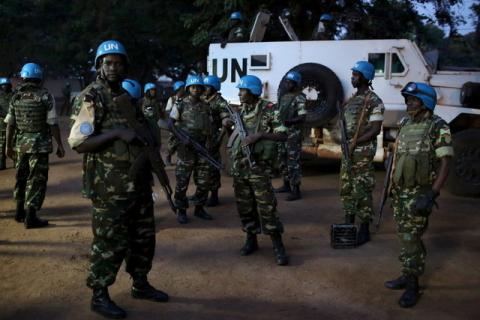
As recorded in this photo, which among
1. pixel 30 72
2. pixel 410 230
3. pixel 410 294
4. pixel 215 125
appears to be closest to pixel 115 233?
pixel 410 230

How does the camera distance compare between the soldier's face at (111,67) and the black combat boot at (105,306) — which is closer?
the soldier's face at (111,67)

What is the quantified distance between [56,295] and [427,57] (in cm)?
653

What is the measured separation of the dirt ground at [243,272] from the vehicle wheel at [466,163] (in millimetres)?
614

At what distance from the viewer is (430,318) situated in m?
3.46

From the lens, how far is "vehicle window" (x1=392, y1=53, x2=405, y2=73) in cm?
733

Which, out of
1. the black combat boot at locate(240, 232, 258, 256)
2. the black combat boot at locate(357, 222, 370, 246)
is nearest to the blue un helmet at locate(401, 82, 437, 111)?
the black combat boot at locate(357, 222, 370, 246)

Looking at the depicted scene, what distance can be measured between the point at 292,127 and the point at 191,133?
181 centimetres

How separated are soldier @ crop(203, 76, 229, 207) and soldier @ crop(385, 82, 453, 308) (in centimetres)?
254

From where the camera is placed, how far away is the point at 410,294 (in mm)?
3686

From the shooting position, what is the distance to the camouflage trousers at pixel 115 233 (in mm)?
3258

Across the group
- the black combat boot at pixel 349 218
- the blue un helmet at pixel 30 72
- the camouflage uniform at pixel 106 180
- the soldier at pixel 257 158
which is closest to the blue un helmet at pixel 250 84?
the soldier at pixel 257 158

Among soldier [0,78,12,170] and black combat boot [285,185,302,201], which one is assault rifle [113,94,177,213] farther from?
soldier [0,78,12,170]

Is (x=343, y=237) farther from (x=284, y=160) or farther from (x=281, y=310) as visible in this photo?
(x=284, y=160)

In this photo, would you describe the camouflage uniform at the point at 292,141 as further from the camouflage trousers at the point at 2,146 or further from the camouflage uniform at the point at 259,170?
Result: the camouflage trousers at the point at 2,146
